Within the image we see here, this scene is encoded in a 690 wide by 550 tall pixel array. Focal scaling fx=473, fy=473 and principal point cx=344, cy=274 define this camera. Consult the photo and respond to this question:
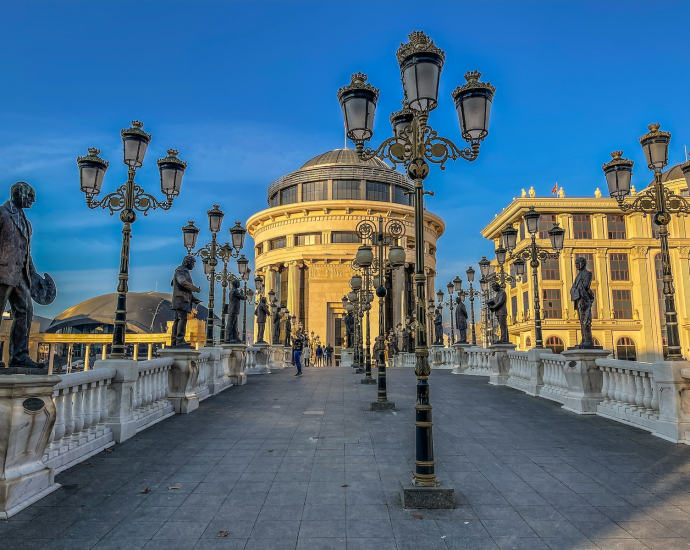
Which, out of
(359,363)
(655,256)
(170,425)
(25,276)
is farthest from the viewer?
(655,256)

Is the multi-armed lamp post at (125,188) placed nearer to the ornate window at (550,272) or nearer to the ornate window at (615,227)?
the ornate window at (550,272)

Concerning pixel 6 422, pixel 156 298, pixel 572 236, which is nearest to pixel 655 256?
pixel 572 236

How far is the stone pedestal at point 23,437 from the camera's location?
14.9 feet

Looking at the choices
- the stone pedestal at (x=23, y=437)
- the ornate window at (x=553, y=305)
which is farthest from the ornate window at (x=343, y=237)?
the stone pedestal at (x=23, y=437)

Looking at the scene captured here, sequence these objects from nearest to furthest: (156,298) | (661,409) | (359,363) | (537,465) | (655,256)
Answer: (537,465), (661,409), (359,363), (655,256), (156,298)

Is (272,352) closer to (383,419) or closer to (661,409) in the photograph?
(383,419)

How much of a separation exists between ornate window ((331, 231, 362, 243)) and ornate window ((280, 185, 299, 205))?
9.02m

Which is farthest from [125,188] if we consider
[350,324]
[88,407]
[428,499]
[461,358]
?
[350,324]

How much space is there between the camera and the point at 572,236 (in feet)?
181

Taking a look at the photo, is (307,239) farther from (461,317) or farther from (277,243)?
(461,317)

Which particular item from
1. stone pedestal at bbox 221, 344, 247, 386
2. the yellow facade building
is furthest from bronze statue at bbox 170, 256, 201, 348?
the yellow facade building

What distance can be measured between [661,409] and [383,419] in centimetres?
497

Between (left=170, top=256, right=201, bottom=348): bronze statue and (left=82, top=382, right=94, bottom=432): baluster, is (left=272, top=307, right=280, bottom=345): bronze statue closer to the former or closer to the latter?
(left=170, top=256, right=201, bottom=348): bronze statue

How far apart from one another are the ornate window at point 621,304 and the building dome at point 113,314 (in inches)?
2880
